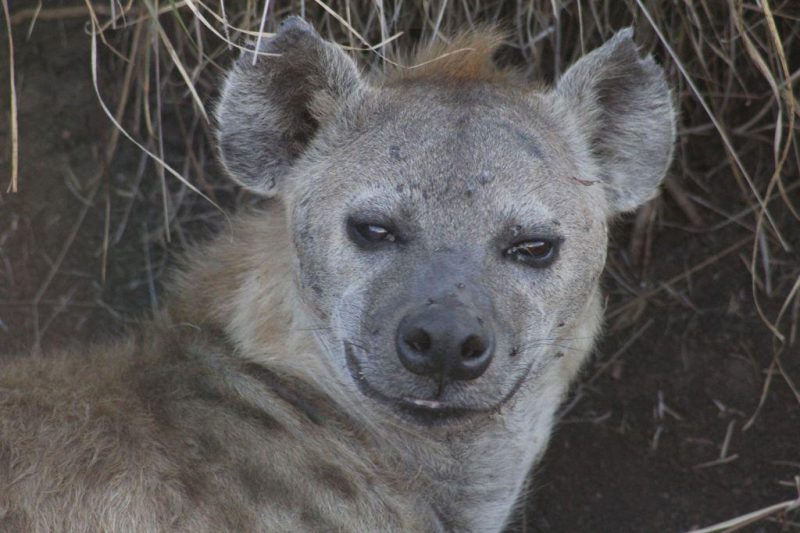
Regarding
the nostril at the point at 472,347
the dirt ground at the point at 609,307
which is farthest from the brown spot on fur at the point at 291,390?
the dirt ground at the point at 609,307

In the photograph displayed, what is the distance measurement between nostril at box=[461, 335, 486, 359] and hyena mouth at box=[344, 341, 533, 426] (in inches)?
7.6

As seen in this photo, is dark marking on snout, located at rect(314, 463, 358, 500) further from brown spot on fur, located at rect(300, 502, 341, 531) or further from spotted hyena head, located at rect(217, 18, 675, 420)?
spotted hyena head, located at rect(217, 18, 675, 420)

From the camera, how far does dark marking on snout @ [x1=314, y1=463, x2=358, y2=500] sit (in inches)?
113

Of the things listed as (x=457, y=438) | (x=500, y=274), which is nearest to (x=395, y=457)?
(x=457, y=438)

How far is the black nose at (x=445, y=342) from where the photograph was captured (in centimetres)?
256

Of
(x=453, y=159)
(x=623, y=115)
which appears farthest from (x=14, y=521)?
(x=623, y=115)

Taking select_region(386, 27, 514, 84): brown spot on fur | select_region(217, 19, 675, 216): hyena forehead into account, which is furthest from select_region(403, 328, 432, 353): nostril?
select_region(386, 27, 514, 84): brown spot on fur

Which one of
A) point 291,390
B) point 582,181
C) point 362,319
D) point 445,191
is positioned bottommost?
point 291,390

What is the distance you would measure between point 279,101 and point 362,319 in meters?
0.72

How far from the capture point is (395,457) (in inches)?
120

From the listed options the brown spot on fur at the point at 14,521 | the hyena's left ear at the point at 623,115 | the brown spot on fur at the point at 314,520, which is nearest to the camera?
the brown spot on fur at the point at 14,521

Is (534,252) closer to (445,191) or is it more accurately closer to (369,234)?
(445,191)

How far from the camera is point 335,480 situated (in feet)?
9.50

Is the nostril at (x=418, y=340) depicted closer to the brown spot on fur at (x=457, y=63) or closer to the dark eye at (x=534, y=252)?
the dark eye at (x=534, y=252)
